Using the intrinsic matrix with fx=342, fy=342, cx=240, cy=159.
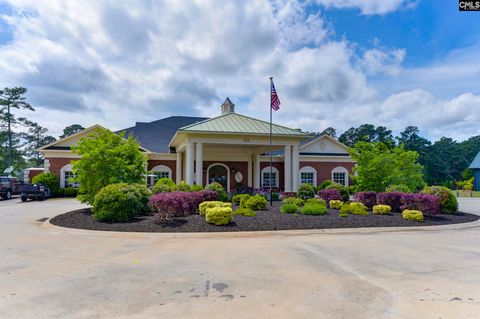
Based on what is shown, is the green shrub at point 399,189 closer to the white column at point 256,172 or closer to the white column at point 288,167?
the white column at point 288,167

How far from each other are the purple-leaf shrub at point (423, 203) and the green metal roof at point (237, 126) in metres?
9.59

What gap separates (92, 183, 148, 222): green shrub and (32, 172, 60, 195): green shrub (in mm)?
17772

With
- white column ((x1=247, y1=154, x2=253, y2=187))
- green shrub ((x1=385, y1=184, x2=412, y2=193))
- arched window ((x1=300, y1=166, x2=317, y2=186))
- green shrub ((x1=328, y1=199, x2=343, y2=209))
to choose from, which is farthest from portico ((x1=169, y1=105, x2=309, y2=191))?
green shrub ((x1=385, y1=184, x2=412, y2=193))

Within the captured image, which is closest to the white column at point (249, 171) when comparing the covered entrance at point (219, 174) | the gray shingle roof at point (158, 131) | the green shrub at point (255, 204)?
the covered entrance at point (219, 174)

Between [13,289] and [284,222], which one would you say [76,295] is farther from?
[284,222]

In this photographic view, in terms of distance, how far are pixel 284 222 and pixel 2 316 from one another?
9551 millimetres

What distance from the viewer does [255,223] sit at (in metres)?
12.4

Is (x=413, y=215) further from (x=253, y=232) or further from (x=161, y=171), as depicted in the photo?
(x=161, y=171)

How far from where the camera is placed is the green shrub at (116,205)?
1253cm

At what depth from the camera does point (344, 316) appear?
14.2 feet

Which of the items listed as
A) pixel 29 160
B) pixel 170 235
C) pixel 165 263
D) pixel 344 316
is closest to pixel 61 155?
pixel 170 235

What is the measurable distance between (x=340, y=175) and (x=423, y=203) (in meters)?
19.8

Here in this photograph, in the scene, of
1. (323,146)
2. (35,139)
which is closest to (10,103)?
(35,139)

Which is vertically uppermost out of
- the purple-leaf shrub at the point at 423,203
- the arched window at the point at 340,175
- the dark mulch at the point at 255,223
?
the arched window at the point at 340,175
